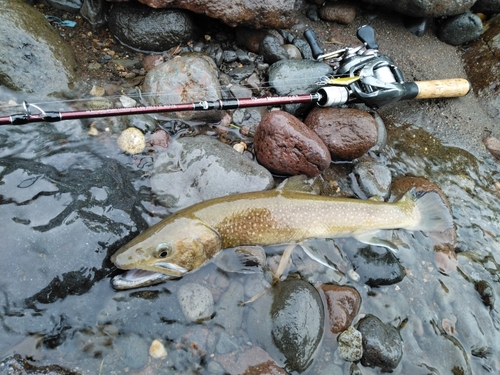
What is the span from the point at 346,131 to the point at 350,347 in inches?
97.9

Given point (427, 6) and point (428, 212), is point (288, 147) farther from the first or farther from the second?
point (427, 6)

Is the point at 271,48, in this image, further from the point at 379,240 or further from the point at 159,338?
the point at 159,338

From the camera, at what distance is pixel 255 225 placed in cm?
403

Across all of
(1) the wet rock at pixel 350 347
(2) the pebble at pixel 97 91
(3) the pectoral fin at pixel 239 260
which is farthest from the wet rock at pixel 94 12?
(1) the wet rock at pixel 350 347

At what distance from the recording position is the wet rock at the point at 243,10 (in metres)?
5.08

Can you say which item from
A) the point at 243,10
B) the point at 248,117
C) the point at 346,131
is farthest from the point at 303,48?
the point at 346,131

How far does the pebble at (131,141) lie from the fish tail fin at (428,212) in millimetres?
3031

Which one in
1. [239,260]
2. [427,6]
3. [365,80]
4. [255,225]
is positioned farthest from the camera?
[427,6]

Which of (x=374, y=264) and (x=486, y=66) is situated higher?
(x=486, y=66)

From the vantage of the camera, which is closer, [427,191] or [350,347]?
[350,347]

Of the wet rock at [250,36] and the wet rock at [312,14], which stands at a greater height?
the wet rock at [312,14]

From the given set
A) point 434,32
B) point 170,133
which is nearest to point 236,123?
point 170,133

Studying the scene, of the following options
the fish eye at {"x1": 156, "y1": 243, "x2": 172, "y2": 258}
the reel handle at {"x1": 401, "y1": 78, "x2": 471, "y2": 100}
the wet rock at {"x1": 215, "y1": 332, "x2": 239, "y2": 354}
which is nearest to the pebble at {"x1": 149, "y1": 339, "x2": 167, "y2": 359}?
the wet rock at {"x1": 215, "y1": 332, "x2": 239, "y2": 354}

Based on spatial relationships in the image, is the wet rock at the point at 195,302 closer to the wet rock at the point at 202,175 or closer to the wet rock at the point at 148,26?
the wet rock at the point at 202,175
